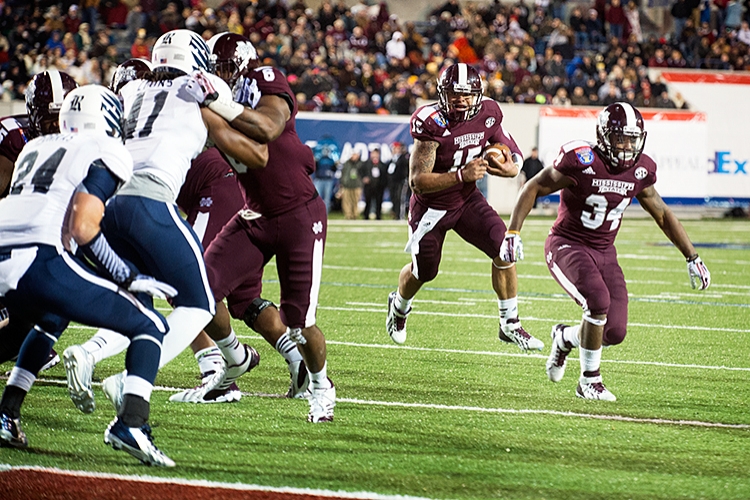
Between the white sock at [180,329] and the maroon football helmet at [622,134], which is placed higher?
the maroon football helmet at [622,134]

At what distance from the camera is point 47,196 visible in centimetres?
372

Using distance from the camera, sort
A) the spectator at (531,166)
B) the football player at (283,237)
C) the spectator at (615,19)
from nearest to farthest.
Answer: the football player at (283,237), the spectator at (531,166), the spectator at (615,19)

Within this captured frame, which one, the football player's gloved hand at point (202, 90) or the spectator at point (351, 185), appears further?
the spectator at point (351, 185)

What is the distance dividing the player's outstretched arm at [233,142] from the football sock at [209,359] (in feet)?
4.43

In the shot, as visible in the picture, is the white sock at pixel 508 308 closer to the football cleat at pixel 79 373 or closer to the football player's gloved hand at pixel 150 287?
the football player's gloved hand at pixel 150 287

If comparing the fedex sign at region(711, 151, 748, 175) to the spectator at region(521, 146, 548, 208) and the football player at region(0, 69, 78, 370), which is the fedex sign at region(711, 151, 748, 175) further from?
the football player at region(0, 69, 78, 370)

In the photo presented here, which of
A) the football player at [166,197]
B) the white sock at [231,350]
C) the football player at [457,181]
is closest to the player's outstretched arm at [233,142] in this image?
the football player at [166,197]

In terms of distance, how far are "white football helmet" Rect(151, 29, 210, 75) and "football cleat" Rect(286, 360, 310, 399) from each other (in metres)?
1.64

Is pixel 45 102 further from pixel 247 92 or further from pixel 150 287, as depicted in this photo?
pixel 150 287

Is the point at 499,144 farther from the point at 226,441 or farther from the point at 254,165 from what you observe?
the point at 226,441

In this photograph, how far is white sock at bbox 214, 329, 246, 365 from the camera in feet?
16.8

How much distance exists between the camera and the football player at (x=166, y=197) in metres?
3.97

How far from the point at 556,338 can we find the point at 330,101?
1502 centimetres

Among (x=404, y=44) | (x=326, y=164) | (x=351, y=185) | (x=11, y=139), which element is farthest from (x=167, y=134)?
(x=404, y=44)
